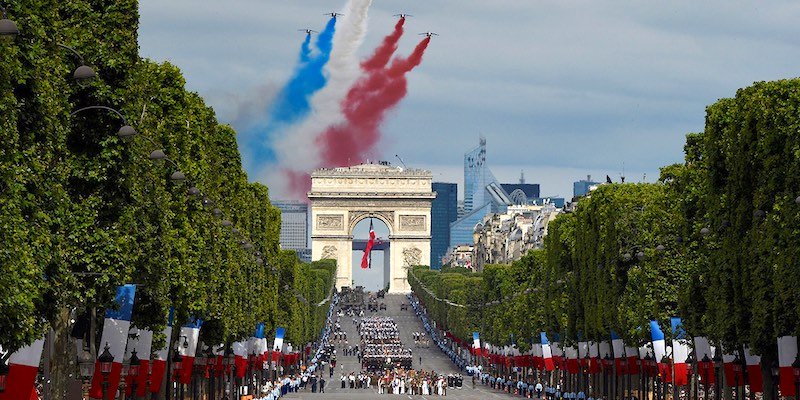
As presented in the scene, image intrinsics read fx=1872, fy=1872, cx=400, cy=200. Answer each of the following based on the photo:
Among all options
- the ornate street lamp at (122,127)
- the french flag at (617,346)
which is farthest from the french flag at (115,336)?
the french flag at (617,346)

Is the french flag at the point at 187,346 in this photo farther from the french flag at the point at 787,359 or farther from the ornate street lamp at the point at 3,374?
the ornate street lamp at the point at 3,374

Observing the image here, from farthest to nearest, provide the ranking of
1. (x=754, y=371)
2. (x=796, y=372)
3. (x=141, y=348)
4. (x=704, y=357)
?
(x=704, y=357), (x=754, y=371), (x=141, y=348), (x=796, y=372)

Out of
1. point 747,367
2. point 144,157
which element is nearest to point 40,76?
point 144,157

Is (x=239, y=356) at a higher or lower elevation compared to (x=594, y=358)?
lower

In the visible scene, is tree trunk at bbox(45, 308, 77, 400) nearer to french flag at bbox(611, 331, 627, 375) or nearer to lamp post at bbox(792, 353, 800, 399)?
lamp post at bbox(792, 353, 800, 399)

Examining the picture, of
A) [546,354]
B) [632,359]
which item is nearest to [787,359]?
[632,359]

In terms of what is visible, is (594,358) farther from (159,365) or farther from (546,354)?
(159,365)

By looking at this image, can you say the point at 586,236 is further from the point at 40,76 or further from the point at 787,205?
the point at 40,76
